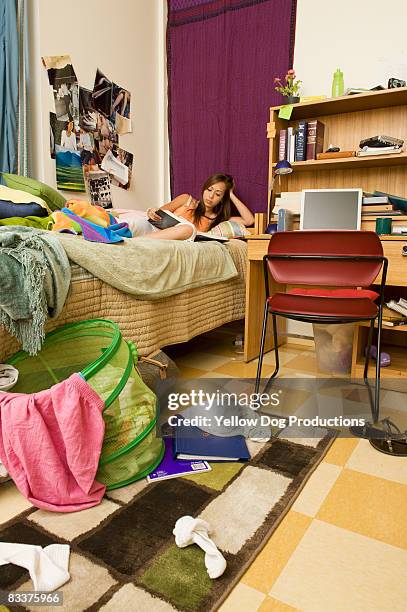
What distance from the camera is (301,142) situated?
2529mm

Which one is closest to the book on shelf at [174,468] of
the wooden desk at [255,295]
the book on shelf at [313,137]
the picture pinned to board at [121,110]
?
the wooden desk at [255,295]

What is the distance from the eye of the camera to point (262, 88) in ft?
9.45

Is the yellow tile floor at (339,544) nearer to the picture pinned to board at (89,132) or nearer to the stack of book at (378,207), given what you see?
the stack of book at (378,207)

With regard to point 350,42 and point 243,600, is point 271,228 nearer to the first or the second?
point 350,42

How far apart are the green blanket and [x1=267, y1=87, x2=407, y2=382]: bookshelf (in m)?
0.76

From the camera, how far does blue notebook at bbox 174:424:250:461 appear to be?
4.35ft

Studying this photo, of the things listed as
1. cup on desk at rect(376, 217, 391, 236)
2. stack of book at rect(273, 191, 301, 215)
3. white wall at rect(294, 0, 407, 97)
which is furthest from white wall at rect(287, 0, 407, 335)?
cup on desk at rect(376, 217, 391, 236)

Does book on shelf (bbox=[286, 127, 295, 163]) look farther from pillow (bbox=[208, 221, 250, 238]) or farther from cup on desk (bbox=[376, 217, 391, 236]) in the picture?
cup on desk (bbox=[376, 217, 391, 236])

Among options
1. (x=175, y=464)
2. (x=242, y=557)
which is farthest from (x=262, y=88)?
(x=242, y=557)

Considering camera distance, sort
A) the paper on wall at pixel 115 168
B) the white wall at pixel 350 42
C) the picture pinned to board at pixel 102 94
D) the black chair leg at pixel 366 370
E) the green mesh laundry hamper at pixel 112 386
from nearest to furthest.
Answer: the green mesh laundry hamper at pixel 112 386 → the black chair leg at pixel 366 370 → the white wall at pixel 350 42 → the picture pinned to board at pixel 102 94 → the paper on wall at pixel 115 168

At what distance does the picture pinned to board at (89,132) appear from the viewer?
2664mm

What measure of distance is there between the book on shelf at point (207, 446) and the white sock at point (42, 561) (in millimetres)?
467

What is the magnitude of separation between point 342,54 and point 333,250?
1701 millimetres

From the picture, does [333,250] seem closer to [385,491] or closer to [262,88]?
[385,491]
